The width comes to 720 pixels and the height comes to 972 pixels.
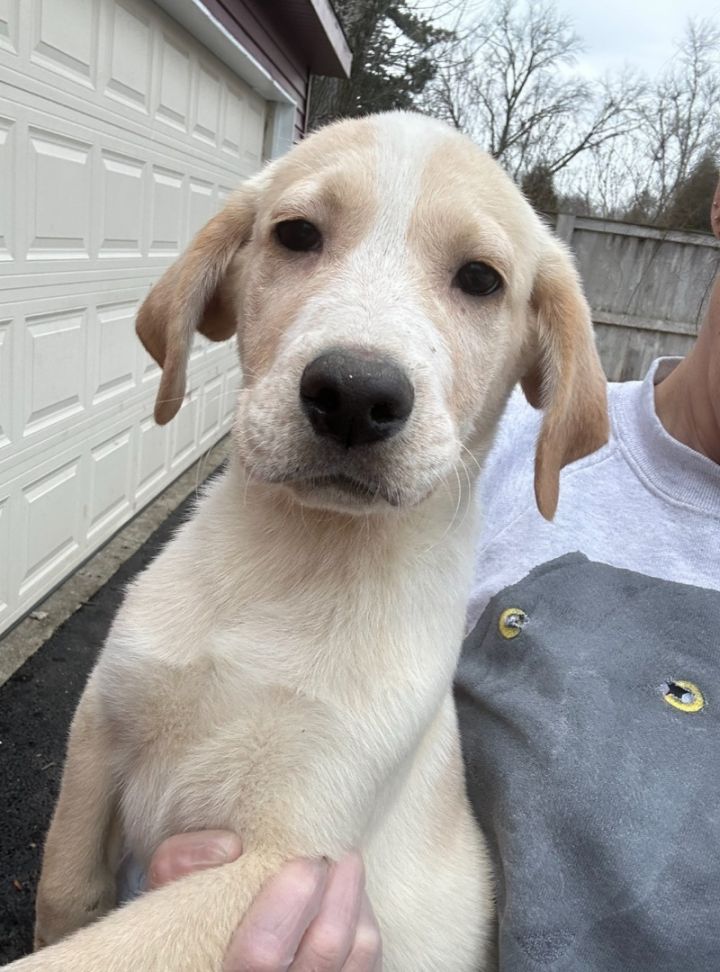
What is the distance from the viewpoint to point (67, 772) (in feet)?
6.09

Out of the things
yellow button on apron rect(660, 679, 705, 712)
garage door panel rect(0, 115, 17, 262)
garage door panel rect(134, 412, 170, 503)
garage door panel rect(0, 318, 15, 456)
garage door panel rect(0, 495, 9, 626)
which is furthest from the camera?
garage door panel rect(134, 412, 170, 503)

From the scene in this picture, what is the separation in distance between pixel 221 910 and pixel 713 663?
114 cm

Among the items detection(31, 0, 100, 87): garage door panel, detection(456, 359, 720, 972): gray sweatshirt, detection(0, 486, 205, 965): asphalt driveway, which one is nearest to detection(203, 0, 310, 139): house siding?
detection(31, 0, 100, 87): garage door panel

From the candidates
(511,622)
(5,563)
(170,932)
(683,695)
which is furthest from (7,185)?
(683,695)

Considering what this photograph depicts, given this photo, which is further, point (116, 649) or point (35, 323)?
point (35, 323)

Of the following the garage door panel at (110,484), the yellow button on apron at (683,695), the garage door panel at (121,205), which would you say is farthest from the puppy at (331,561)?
the garage door panel at (110,484)

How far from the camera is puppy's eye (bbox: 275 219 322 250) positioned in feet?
5.87

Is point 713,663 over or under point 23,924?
over

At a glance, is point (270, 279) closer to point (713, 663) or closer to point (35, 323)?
point (713, 663)

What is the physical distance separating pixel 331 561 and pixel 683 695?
0.82m

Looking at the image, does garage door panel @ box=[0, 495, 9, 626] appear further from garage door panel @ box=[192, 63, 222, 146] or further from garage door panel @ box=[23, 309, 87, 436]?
garage door panel @ box=[192, 63, 222, 146]

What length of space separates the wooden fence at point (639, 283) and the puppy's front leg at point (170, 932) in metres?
10.9

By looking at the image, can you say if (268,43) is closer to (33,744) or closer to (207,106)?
(207,106)

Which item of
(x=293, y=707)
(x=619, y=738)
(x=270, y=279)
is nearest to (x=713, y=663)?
(x=619, y=738)
